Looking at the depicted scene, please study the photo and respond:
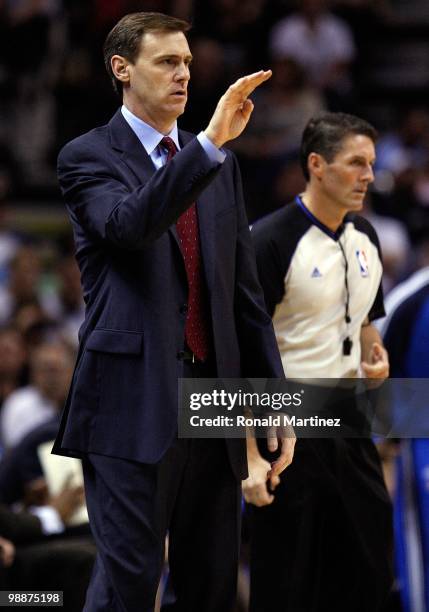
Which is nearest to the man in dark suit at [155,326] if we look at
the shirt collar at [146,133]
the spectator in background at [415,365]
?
the shirt collar at [146,133]

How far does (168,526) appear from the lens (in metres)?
3.64

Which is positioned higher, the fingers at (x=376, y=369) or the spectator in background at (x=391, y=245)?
the spectator in background at (x=391, y=245)

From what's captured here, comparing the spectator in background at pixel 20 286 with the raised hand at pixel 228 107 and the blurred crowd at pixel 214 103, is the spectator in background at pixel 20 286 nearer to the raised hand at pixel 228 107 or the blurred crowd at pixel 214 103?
the blurred crowd at pixel 214 103

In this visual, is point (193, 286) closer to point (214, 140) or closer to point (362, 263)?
point (214, 140)

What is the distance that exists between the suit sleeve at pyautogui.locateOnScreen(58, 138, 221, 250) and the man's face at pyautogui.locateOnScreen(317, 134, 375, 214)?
4.29 feet

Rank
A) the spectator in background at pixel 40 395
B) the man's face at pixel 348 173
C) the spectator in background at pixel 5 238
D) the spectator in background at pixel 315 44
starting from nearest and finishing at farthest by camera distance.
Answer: the man's face at pixel 348 173 < the spectator in background at pixel 40 395 < the spectator in background at pixel 5 238 < the spectator in background at pixel 315 44

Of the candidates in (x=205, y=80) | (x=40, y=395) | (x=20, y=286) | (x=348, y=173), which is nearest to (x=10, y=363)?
(x=40, y=395)

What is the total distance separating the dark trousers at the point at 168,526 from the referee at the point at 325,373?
0.87 meters

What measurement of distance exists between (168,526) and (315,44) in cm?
814

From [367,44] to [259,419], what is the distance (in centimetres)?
867

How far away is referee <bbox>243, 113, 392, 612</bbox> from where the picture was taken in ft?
15.1

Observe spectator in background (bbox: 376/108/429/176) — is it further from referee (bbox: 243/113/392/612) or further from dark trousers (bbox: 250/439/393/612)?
dark trousers (bbox: 250/439/393/612)

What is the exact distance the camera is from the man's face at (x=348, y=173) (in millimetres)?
4688

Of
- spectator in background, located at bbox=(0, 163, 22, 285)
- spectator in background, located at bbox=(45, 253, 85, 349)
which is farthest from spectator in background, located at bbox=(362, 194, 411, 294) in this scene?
spectator in background, located at bbox=(0, 163, 22, 285)
